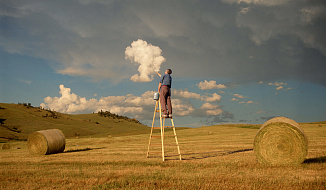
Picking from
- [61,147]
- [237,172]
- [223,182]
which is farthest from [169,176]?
[61,147]

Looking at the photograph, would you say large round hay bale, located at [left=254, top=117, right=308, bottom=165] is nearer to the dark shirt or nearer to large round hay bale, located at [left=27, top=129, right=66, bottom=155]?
the dark shirt

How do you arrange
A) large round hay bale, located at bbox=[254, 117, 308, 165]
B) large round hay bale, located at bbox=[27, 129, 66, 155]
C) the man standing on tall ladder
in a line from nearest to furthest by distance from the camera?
large round hay bale, located at bbox=[254, 117, 308, 165]
the man standing on tall ladder
large round hay bale, located at bbox=[27, 129, 66, 155]

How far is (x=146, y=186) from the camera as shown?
21.1ft

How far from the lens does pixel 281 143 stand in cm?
1016

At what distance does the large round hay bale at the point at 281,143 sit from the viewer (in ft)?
32.0

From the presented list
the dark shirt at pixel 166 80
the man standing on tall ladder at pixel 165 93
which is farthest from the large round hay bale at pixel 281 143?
the dark shirt at pixel 166 80

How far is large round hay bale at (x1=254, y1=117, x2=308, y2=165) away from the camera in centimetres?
976

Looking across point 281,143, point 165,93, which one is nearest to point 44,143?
point 165,93

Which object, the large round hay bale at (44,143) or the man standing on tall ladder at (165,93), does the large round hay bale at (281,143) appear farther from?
the large round hay bale at (44,143)

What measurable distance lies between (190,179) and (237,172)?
1.92 meters

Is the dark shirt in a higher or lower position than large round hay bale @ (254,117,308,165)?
higher

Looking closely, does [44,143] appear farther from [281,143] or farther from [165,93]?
[281,143]

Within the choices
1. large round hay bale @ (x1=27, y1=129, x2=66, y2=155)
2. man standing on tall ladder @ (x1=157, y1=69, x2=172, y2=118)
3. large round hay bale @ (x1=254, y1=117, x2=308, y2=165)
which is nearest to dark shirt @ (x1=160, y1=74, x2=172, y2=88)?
man standing on tall ladder @ (x1=157, y1=69, x2=172, y2=118)

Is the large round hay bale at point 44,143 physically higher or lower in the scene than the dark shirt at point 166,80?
lower
